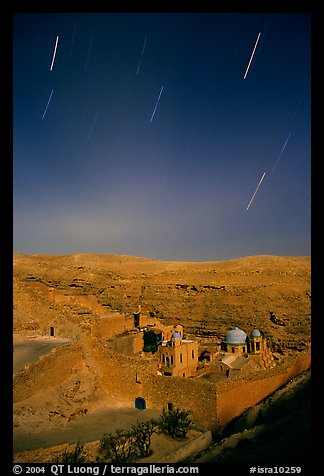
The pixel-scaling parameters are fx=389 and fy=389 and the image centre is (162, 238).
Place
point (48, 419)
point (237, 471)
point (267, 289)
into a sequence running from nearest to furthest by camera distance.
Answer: point (237, 471) < point (48, 419) < point (267, 289)

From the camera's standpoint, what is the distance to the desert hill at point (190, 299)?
18438 mm

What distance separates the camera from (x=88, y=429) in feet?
34.8

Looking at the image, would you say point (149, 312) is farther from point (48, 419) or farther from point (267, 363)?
point (48, 419)

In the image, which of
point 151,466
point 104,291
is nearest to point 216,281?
point 104,291

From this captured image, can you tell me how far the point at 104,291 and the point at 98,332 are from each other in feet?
62.6

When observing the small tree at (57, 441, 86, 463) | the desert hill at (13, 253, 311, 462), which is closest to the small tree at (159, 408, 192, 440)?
the desert hill at (13, 253, 311, 462)

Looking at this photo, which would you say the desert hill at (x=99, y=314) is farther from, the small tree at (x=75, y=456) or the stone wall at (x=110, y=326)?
the small tree at (x=75, y=456)

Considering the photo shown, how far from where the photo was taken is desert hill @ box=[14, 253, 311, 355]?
1844 centimetres

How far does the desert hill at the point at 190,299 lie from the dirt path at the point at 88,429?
410cm

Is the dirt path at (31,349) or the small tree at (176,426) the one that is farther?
the dirt path at (31,349)

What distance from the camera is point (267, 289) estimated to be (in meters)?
27.6

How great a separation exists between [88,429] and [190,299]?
20078 millimetres

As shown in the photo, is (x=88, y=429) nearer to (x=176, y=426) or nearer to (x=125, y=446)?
(x=125, y=446)

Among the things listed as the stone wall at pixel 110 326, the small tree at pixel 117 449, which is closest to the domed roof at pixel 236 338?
the stone wall at pixel 110 326
